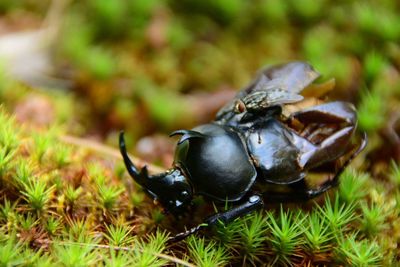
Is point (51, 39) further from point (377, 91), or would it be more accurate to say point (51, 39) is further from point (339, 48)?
point (377, 91)

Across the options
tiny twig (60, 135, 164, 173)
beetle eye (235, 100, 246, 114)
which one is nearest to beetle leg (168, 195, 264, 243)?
beetle eye (235, 100, 246, 114)

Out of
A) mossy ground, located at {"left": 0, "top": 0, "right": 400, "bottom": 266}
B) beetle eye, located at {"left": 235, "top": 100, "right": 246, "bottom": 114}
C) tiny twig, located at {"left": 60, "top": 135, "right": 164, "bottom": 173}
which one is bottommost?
tiny twig, located at {"left": 60, "top": 135, "right": 164, "bottom": 173}

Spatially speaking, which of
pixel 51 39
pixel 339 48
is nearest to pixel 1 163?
pixel 51 39

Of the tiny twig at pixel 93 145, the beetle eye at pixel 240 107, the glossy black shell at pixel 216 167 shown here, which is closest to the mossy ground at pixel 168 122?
the tiny twig at pixel 93 145

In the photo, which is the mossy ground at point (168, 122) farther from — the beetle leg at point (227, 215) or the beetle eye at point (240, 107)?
the beetle eye at point (240, 107)

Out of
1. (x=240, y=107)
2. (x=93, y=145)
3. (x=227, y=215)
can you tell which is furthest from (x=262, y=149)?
(x=93, y=145)

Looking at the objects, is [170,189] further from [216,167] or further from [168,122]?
A: [168,122]

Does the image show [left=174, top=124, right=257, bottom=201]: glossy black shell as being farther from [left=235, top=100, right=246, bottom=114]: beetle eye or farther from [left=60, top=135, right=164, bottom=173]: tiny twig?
[left=60, top=135, right=164, bottom=173]: tiny twig

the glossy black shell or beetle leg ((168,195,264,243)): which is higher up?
the glossy black shell
